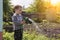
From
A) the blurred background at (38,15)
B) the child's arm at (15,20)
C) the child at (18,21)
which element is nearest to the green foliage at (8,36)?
the blurred background at (38,15)

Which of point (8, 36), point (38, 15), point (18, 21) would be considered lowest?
point (8, 36)

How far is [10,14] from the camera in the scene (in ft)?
23.6

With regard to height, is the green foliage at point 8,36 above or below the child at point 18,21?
below

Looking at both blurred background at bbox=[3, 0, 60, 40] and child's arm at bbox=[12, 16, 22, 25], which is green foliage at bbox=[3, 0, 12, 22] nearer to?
blurred background at bbox=[3, 0, 60, 40]

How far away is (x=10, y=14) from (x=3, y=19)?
0.68 feet

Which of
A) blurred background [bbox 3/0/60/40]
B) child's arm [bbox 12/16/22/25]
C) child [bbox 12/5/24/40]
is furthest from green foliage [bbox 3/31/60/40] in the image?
child's arm [bbox 12/16/22/25]

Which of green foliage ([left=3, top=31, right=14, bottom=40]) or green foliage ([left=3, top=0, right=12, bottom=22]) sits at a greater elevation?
green foliage ([left=3, top=0, right=12, bottom=22])

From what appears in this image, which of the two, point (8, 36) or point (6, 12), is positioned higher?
point (6, 12)

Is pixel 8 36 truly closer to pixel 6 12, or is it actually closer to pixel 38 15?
pixel 6 12

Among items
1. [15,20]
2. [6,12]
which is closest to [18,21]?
[15,20]

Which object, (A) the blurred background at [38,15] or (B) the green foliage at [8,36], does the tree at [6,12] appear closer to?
(A) the blurred background at [38,15]

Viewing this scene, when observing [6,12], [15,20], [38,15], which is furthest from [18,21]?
[38,15]

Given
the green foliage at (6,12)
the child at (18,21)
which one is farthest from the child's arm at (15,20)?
the green foliage at (6,12)

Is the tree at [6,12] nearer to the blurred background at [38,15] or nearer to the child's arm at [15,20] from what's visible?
the blurred background at [38,15]
